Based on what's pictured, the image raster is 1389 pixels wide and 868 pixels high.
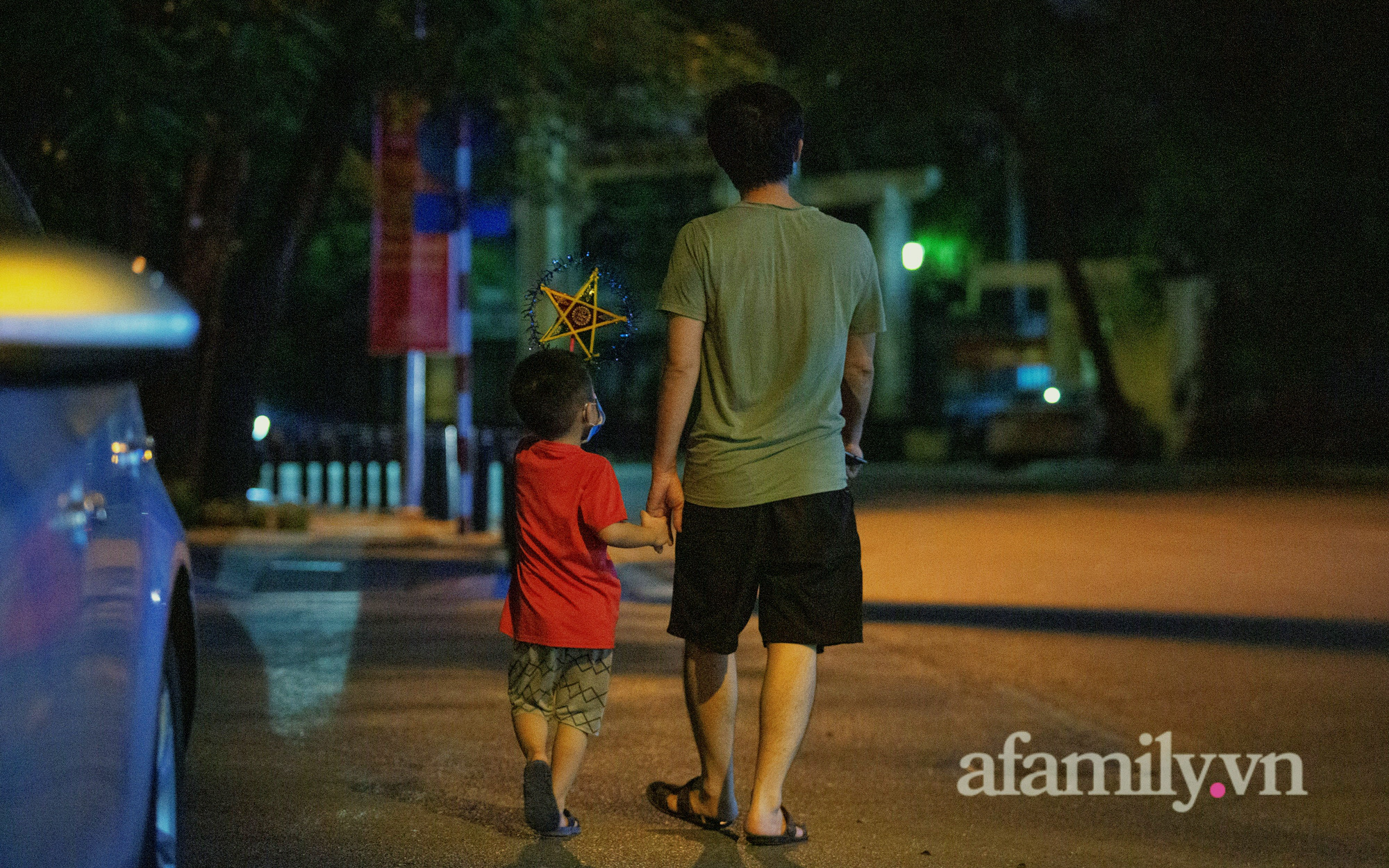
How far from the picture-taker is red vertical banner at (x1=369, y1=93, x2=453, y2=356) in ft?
52.5

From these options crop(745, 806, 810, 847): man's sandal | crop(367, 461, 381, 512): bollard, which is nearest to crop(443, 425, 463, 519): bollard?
crop(367, 461, 381, 512): bollard

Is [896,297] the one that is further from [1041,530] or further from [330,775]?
[330,775]

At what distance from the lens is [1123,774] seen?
5.63 metres

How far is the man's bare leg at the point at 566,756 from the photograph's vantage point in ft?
14.6

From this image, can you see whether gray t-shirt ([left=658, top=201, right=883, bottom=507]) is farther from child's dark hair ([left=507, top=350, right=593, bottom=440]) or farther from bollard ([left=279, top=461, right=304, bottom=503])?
bollard ([left=279, top=461, right=304, bottom=503])

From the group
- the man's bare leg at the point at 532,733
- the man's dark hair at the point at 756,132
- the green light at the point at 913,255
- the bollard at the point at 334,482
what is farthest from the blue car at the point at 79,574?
the green light at the point at 913,255

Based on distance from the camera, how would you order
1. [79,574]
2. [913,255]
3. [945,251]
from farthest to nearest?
[945,251] < [913,255] < [79,574]

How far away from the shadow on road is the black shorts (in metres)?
5.26

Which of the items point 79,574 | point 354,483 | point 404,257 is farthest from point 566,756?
point 354,483

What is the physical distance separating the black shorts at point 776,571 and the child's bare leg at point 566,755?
42cm

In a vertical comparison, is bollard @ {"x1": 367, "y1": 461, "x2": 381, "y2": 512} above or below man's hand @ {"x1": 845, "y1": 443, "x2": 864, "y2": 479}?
below

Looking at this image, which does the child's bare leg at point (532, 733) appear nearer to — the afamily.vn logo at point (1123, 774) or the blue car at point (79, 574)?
the blue car at point (79, 574)

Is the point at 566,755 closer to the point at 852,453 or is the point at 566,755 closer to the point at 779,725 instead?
the point at 779,725

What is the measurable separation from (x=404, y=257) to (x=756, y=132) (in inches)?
487
